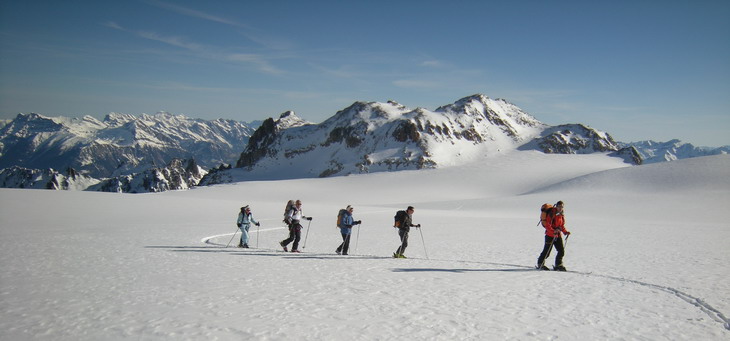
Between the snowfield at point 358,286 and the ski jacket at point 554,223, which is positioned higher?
the ski jacket at point 554,223

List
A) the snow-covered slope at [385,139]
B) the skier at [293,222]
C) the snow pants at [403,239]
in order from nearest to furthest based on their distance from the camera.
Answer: the snow pants at [403,239], the skier at [293,222], the snow-covered slope at [385,139]

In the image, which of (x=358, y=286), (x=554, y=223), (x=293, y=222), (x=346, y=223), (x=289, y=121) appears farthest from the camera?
(x=289, y=121)

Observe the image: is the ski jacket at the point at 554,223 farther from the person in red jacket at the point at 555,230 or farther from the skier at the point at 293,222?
the skier at the point at 293,222

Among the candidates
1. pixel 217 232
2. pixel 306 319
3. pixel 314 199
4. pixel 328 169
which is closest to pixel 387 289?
pixel 306 319

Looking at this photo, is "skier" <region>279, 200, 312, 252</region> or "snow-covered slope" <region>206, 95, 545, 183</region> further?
"snow-covered slope" <region>206, 95, 545, 183</region>

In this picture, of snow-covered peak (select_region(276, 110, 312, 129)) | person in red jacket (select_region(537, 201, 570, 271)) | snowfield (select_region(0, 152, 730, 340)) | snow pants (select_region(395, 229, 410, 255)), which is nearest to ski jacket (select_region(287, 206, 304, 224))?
snowfield (select_region(0, 152, 730, 340))

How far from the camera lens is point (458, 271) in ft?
44.3

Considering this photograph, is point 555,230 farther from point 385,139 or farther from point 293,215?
point 385,139

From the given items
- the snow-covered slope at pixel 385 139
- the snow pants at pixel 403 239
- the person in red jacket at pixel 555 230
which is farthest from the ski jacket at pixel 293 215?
the snow-covered slope at pixel 385 139

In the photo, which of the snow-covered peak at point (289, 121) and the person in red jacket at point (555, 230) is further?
the snow-covered peak at point (289, 121)

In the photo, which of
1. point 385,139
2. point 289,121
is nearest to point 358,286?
point 385,139

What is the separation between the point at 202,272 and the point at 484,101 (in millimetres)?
161530

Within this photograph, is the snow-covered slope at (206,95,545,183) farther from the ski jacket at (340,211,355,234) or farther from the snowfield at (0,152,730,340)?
the ski jacket at (340,211,355,234)

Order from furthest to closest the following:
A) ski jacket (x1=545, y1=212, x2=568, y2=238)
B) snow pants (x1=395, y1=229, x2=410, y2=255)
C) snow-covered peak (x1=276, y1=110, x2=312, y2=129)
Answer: snow-covered peak (x1=276, y1=110, x2=312, y2=129) < snow pants (x1=395, y1=229, x2=410, y2=255) < ski jacket (x1=545, y1=212, x2=568, y2=238)
